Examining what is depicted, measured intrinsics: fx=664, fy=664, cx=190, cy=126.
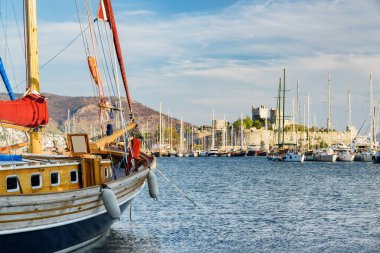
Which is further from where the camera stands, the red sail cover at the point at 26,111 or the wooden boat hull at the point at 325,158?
the wooden boat hull at the point at 325,158

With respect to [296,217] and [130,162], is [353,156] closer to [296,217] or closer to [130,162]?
[296,217]

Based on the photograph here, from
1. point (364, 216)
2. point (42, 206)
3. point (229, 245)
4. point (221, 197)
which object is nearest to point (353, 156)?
point (221, 197)

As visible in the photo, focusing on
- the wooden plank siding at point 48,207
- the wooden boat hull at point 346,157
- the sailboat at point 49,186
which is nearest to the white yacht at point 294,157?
the wooden boat hull at point 346,157

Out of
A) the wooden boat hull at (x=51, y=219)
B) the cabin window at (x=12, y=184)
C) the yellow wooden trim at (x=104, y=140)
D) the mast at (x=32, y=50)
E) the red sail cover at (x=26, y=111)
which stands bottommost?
the wooden boat hull at (x=51, y=219)

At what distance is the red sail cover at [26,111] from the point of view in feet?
56.8

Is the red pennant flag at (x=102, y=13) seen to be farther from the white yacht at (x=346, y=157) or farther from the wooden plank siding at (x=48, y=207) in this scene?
the white yacht at (x=346, y=157)

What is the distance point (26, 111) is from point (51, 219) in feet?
11.3

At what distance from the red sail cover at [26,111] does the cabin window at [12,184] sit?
5.12 feet

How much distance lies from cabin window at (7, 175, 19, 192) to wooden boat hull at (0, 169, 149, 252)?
3.39 ft

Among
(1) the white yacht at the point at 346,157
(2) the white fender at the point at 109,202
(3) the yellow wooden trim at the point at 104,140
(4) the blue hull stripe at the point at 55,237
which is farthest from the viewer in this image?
(1) the white yacht at the point at 346,157

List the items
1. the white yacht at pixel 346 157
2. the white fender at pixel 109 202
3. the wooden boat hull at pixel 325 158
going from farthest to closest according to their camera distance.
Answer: the white yacht at pixel 346 157 → the wooden boat hull at pixel 325 158 → the white fender at pixel 109 202

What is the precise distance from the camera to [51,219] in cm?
1678

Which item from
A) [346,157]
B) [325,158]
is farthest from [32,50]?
[346,157]

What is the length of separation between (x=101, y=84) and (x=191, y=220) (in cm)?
1009
